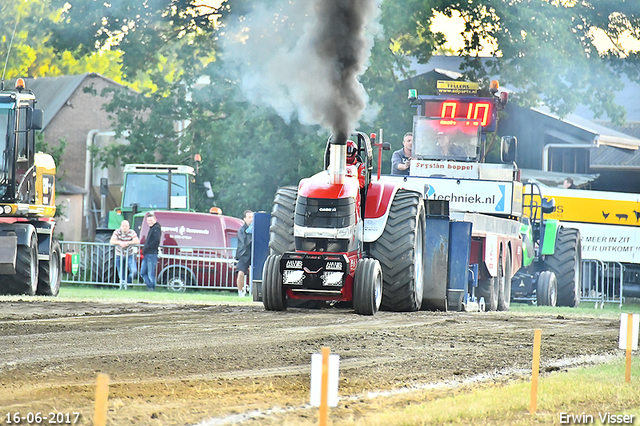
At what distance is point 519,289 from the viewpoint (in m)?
21.2

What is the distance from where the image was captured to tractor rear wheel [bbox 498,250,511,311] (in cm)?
1766

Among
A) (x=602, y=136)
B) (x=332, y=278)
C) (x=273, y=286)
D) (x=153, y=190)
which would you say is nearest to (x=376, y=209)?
(x=332, y=278)

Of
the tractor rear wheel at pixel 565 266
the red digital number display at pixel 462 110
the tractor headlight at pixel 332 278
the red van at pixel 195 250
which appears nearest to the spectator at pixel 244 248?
the red van at pixel 195 250

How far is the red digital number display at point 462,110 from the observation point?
18656 mm

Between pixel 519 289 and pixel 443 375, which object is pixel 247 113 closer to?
pixel 519 289

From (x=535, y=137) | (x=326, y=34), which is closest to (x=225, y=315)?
(x=326, y=34)

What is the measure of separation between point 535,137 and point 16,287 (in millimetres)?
24086

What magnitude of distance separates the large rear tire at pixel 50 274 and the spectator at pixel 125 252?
15.8 feet

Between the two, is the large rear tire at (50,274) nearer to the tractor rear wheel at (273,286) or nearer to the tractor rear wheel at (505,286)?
the tractor rear wheel at (273,286)

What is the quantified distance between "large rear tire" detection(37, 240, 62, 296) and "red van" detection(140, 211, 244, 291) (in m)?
5.37

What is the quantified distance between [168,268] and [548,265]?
8.53 metres

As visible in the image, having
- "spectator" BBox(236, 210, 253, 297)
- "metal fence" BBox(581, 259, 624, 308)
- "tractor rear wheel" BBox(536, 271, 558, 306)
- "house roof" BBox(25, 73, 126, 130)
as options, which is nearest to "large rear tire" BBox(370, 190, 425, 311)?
"tractor rear wheel" BBox(536, 271, 558, 306)

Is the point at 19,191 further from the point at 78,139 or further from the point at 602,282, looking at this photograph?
the point at 78,139

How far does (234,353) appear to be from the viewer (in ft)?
29.4
